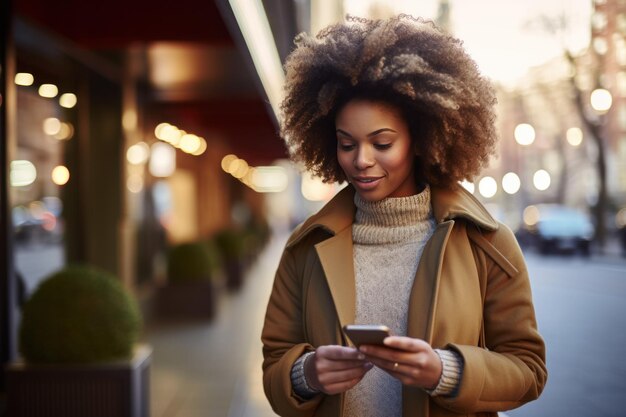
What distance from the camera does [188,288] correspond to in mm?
10883

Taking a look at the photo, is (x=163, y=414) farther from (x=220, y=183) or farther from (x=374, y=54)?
(x=220, y=183)

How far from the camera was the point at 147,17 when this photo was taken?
6867 mm

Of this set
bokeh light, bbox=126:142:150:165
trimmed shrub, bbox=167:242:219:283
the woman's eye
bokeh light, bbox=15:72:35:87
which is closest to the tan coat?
the woman's eye

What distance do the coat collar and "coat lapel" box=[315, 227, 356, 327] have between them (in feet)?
0.15

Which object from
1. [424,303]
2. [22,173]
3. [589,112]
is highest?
[589,112]

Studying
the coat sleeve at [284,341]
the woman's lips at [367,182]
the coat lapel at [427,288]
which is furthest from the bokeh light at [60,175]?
the coat lapel at [427,288]

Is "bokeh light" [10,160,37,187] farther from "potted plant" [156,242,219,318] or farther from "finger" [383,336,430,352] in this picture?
"finger" [383,336,430,352]

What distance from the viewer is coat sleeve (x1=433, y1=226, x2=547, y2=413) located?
74.0 inches

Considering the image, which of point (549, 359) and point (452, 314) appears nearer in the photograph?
point (452, 314)

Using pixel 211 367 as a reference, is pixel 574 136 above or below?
above

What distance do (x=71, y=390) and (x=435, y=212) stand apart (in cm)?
337

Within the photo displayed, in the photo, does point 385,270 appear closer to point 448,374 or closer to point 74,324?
point 448,374

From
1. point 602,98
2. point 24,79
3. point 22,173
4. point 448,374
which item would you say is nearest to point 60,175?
point 24,79

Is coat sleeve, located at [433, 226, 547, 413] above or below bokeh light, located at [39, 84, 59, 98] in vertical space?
below
